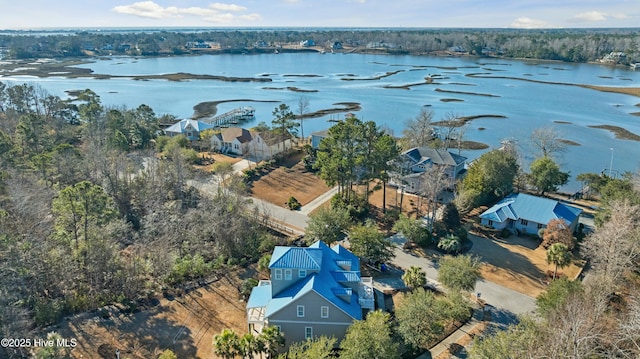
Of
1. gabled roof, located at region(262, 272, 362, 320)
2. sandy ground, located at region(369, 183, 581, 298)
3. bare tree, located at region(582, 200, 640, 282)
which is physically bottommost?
sandy ground, located at region(369, 183, 581, 298)

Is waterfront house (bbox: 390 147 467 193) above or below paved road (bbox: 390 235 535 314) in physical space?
above

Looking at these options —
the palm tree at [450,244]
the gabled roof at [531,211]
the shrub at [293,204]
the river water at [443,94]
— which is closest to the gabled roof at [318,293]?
the palm tree at [450,244]

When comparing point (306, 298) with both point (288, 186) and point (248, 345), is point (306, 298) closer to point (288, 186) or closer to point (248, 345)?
point (248, 345)

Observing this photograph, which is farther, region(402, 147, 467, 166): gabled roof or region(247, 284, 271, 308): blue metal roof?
region(402, 147, 467, 166): gabled roof

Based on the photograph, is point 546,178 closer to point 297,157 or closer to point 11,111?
point 297,157

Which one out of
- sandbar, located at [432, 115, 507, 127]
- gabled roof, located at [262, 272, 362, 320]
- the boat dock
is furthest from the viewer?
the boat dock

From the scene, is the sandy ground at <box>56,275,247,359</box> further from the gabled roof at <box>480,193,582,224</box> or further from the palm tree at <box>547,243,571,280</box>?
the gabled roof at <box>480,193,582,224</box>

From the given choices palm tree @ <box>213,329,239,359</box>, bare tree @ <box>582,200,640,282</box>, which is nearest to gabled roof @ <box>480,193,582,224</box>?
bare tree @ <box>582,200,640,282</box>
